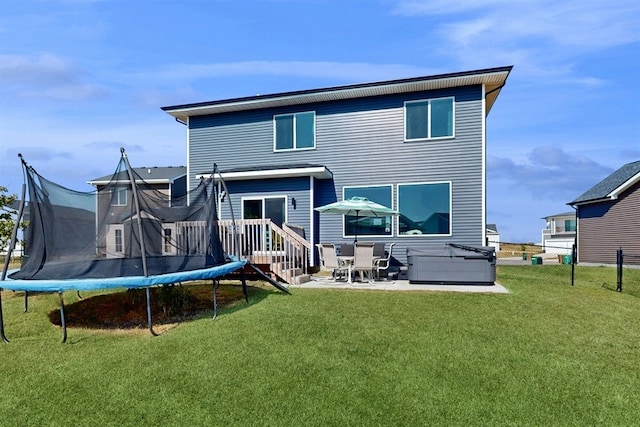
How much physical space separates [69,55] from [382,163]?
29.0 ft

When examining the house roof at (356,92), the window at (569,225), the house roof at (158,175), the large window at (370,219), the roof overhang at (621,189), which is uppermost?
the house roof at (356,92)

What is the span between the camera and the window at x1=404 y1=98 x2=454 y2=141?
12.2 metres

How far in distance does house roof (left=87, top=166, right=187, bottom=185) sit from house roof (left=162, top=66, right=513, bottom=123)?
18.6 feet

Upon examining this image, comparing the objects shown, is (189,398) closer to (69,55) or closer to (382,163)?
(69,55)

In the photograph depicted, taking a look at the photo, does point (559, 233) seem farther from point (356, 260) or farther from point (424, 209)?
point (356, 260)

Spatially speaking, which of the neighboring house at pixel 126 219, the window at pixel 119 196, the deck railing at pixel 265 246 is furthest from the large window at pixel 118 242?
the deck railing at pixel 265 246

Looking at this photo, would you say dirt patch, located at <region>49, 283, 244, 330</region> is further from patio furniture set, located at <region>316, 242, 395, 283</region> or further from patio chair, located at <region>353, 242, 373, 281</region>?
patio chair, located at <region>353, 242, 373, 281</region>

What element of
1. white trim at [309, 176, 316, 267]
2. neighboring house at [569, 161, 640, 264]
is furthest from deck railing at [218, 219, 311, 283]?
neighboring house at [569, 161, 640, 264]

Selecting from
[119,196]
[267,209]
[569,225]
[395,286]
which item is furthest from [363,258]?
Answer: [569,225]

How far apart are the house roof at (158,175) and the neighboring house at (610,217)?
2141 cm

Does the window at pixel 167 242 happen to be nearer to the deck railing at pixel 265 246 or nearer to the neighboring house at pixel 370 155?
the deck railing at pixel 265 246

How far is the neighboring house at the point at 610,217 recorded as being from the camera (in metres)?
18.3

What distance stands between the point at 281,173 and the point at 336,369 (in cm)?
914

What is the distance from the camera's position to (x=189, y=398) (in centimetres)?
351
